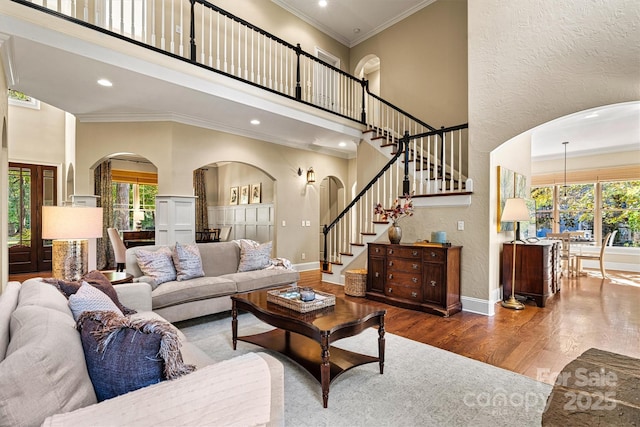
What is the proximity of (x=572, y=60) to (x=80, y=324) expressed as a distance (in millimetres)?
4922

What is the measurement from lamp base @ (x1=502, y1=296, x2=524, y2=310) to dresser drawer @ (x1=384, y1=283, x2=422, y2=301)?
4.14 ft

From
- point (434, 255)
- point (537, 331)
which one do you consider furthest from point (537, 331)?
point (434, 255)

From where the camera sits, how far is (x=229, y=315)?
392 cm

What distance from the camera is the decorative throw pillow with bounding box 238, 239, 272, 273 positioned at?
13.9ft

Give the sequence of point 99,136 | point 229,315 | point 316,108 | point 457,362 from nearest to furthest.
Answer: point 457,362 → point 229,315 → point 99,136 → point 316,108

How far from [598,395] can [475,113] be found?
3559mm

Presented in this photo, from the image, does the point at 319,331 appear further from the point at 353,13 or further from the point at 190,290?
the point at 353,13

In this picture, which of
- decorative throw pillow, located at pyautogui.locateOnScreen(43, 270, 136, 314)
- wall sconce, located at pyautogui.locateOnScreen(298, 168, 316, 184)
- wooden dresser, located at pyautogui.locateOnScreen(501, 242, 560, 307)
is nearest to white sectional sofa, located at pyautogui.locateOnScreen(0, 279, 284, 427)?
decorative throw pillow, located at pyautogui.locateOnScreen(43, 270, 136, 314)

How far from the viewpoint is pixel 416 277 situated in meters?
4.29

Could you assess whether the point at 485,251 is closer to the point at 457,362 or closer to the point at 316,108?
the point at 457,362

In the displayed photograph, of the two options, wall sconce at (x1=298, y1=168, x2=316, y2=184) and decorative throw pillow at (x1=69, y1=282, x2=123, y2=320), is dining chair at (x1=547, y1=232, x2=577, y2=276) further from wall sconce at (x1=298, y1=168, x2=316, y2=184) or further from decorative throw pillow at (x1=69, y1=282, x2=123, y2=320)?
decorative throw pillow at (x1=69, y1=282, x2=123, y2=320)

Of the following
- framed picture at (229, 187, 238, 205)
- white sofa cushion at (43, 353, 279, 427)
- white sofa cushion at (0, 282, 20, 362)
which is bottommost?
white sofa cushion at (43, 353, 279, 427)

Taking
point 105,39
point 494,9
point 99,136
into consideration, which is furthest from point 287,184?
point 494,9

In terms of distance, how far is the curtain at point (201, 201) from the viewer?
9.69m
